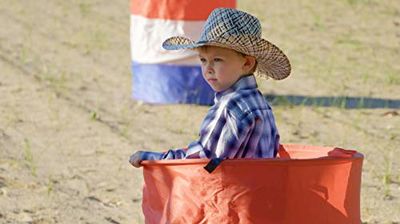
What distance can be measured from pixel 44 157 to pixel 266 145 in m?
2.61

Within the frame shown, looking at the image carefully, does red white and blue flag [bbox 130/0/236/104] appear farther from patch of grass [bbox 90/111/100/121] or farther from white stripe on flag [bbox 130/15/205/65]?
patch of grass [bbox 90/111/100/121]

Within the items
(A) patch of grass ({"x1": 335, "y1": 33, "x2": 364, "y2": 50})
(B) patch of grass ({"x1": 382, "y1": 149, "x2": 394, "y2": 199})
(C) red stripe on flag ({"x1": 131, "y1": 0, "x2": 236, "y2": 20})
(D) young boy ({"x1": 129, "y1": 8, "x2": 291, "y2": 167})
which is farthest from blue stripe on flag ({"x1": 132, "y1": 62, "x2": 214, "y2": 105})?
(D) young boy ({"x1": 129, "y1": 8, "x2": 291, "y2": 167})

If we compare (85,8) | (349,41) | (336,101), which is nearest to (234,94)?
(336,101)

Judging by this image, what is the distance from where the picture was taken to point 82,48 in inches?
363

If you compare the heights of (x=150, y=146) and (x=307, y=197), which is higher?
(x=307, y=197)

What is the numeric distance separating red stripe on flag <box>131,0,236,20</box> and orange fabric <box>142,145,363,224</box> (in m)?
3.40

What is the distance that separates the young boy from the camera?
3.75 metres

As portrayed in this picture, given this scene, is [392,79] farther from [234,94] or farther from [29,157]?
[234,94]

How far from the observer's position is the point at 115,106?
24.4 ft

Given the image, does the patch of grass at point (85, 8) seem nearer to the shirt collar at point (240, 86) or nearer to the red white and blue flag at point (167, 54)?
the red white and blue flag at point (167, 54)

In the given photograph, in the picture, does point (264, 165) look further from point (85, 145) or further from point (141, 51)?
point (141, 51)

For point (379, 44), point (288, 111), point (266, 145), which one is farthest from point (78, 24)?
point (266, 145)

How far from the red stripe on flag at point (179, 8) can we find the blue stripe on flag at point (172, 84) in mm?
364

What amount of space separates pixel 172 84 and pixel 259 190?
12.7 ft
